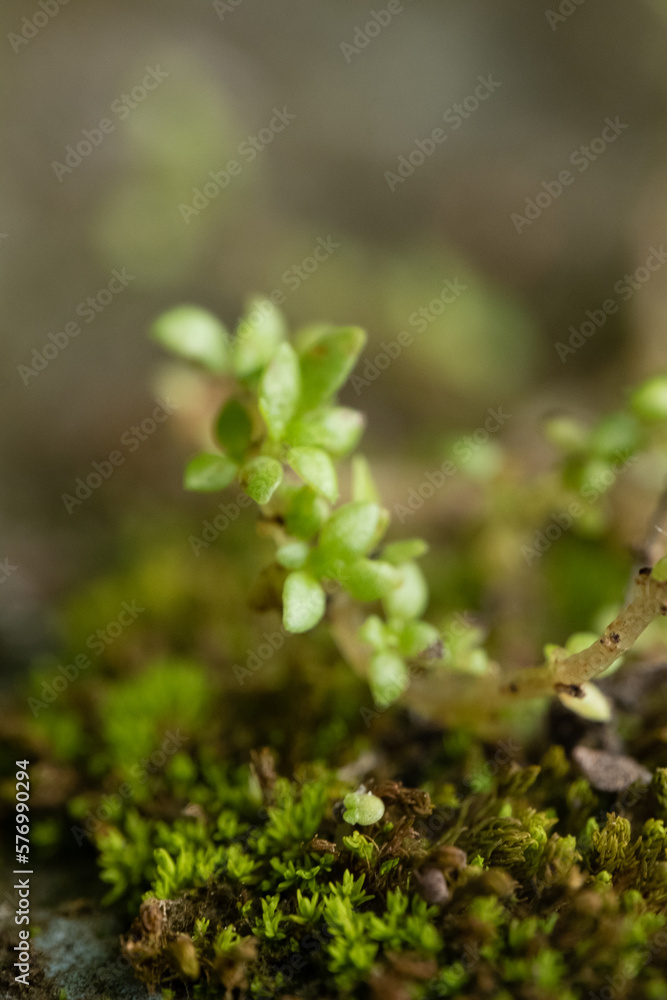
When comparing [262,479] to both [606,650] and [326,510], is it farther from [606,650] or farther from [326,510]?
[606,650]

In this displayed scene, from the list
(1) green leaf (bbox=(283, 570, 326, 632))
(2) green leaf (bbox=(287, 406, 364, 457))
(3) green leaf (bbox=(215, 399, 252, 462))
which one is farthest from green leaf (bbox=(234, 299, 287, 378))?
(1) green leaf (bbox=(283, 570, 326, 632))

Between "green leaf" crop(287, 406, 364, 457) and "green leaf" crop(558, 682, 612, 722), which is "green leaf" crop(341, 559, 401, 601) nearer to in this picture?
"green leaf" crop(287, 406, 364, 457)

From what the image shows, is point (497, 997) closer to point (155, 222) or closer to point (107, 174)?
point (155, 222)

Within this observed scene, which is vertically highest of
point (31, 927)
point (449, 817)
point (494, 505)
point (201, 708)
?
point (494, 505)

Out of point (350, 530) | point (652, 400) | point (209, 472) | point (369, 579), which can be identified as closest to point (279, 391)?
point (209, 472)

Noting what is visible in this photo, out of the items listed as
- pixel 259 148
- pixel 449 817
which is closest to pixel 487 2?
pixel 259 148

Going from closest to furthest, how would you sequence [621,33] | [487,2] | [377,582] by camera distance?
[377,582]
[621,33]
[487,2]
